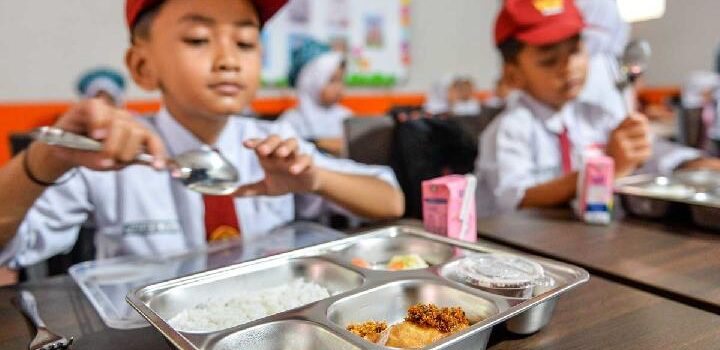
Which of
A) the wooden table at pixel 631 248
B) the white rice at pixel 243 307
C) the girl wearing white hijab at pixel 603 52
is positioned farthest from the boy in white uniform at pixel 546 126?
the white rice at pixel 243 307

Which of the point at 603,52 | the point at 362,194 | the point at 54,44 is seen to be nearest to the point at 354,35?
the point at 54,44

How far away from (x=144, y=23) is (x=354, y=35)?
14.7 feet

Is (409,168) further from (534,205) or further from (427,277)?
(427,277)

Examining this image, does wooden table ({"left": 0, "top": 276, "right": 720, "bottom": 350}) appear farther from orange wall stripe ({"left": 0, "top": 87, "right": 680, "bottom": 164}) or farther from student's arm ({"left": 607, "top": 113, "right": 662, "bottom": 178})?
orange wall stripe ({"left": 0, "top": 87, "right": 680, "bottom": 164})

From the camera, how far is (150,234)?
1146 millimetres

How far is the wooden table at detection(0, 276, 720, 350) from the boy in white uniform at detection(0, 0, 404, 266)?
0.25 metres

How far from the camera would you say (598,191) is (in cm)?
117

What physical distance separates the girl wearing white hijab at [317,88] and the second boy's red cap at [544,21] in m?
2.88

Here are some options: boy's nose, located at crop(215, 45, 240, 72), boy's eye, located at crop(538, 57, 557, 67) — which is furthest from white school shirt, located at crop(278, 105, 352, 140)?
boy's nose, located at crop(215, 45, 240, 72)

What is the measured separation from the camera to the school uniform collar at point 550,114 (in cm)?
169

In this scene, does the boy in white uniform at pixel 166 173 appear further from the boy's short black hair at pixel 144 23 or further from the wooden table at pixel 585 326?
the wooden table at pixel 585 326

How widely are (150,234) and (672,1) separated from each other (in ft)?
22.6

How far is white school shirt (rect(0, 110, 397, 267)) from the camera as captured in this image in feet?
3.49

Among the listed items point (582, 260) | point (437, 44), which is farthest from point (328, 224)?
point (437, 44)
